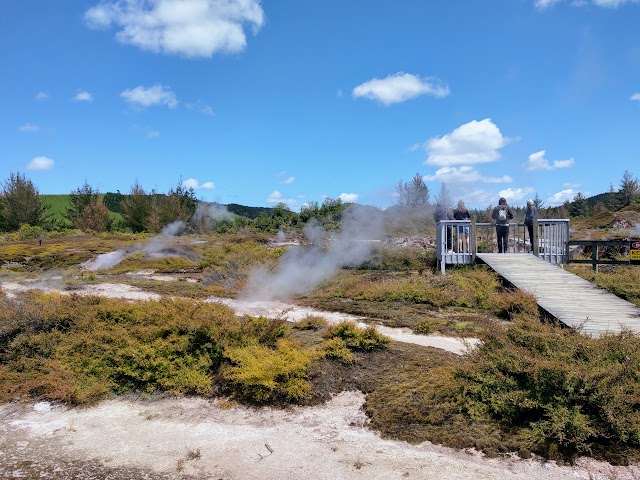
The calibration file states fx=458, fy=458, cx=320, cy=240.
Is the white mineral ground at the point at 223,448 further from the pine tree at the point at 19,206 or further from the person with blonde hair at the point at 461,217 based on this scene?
the pine tree at the point at 19,206

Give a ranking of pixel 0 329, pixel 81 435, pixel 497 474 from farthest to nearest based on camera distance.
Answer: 1. pixel 0 329
2. pixel 81 435
3. pixel 497 474

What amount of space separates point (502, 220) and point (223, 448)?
41.5 ft

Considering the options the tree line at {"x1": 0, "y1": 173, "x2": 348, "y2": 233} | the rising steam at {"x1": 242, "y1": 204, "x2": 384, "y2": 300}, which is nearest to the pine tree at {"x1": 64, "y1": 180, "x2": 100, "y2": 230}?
the tree line at {"x1": 0, "y1": 173, "x2": 348, "y2": 233}

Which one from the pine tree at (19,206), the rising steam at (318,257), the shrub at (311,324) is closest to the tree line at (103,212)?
the pine tree at (19,206)

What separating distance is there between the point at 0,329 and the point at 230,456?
5374mm

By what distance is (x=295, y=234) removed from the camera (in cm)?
2834

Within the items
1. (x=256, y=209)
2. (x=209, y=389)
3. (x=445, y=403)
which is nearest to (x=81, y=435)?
(x=209, y=389)

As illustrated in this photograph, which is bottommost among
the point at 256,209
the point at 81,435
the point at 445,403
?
the point at 81,435

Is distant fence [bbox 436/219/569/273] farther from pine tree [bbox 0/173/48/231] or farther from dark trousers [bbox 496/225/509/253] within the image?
pine tree [bbox 0/173/48/231]

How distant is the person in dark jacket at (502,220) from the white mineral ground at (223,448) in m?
10.8

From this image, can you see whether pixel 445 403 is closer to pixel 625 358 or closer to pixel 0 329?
pixel 625 358

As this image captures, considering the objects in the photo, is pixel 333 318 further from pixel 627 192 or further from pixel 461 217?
pixel 627 192

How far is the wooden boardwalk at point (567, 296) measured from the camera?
27.1ft

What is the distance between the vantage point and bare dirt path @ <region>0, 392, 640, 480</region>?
4.33m
